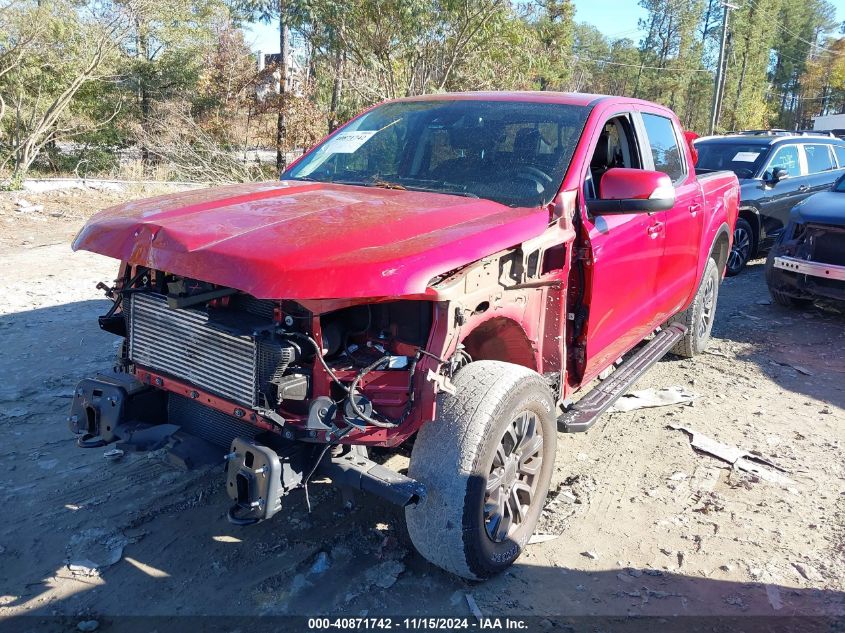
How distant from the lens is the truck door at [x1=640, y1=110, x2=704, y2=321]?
15.5 ft

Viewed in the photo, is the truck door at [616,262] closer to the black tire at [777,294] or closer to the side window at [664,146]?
the side window at [664,146]

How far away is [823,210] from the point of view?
7293mm

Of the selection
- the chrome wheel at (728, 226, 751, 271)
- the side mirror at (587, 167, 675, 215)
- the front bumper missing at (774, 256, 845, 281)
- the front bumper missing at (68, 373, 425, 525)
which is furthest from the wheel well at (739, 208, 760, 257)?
the front bumper missing at (68, 373, 425, 525)

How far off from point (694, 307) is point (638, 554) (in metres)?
3.09

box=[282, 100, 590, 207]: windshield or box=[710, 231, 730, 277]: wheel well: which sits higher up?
box=[282, 100, 590, 207]: windshield

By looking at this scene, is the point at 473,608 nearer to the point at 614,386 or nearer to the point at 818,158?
the point at 614,386

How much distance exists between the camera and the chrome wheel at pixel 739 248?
973 centimetres

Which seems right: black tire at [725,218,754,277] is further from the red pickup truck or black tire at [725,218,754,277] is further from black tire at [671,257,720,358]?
the red pickup truck

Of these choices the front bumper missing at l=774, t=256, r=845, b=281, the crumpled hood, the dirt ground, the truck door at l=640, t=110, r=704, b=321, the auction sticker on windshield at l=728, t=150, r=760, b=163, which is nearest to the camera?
the dirt ground

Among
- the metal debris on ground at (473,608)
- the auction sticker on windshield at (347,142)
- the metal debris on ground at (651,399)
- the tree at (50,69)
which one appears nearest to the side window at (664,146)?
the metal debris on ground at (651,399)

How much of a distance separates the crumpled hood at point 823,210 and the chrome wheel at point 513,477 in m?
5.52

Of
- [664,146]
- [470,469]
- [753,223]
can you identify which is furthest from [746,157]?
[470,469]

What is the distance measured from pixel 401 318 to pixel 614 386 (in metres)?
1.95

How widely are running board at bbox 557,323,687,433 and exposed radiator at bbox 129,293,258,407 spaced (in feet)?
5.60
